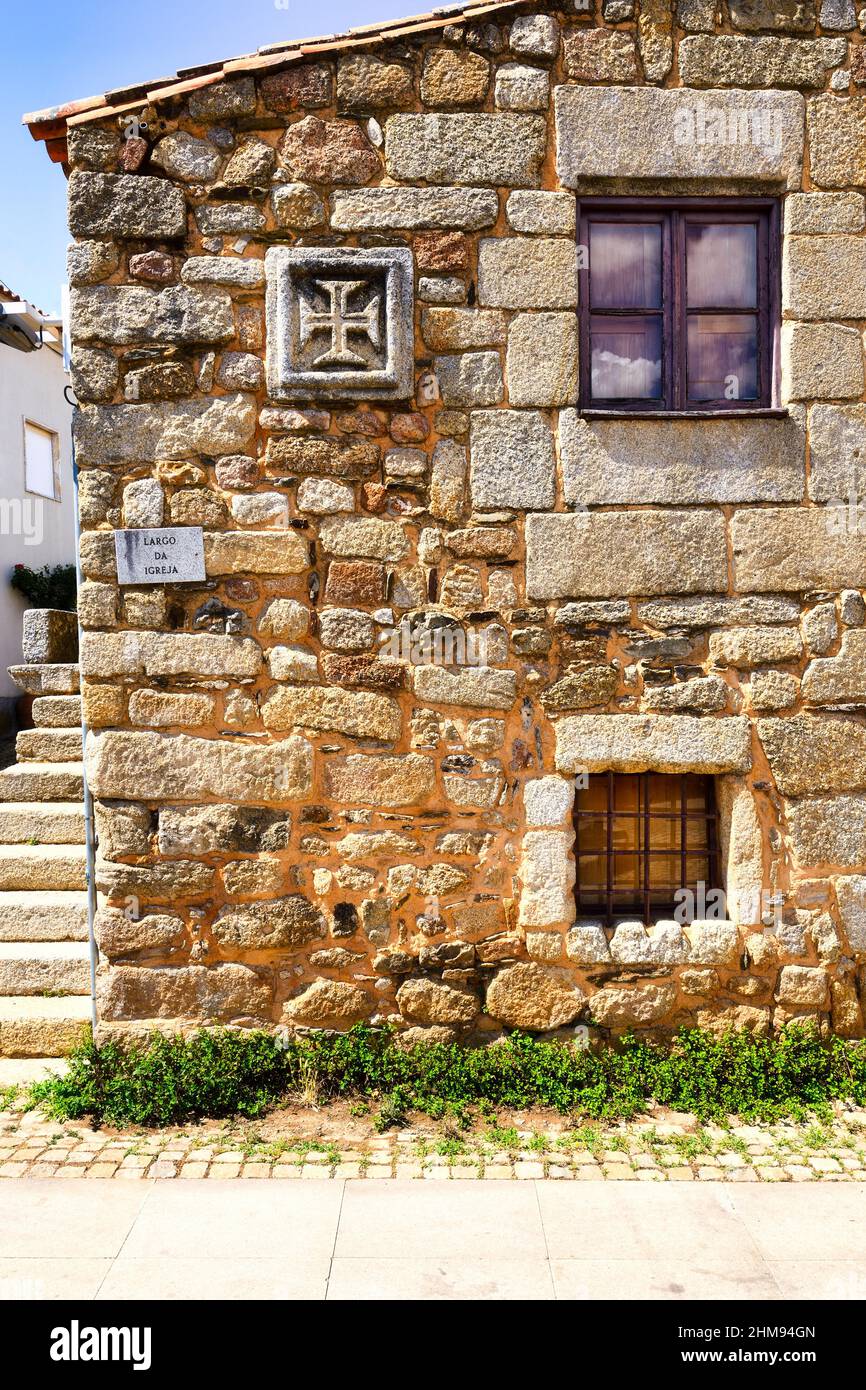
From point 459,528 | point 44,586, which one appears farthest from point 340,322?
point 44,586

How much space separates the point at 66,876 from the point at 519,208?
368 cm

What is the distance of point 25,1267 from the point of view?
287 cm

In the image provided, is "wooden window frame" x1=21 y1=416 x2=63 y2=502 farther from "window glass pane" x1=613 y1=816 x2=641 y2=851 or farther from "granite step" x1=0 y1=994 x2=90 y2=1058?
"window glass pane" x1=613 y1=816 x2=641 y2=851

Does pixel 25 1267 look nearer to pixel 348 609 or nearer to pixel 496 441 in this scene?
pixel 348 609

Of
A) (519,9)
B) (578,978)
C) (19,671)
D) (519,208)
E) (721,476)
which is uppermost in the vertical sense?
(519,9)

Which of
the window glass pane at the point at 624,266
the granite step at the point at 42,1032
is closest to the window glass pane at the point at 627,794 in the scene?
the window glass pane at the point at 624,266

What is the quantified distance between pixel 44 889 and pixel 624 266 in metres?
3.95

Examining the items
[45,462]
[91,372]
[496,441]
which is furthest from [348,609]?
[45,462]

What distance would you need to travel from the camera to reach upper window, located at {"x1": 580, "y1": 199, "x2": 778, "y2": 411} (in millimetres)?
4102

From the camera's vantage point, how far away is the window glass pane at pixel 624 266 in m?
4.11

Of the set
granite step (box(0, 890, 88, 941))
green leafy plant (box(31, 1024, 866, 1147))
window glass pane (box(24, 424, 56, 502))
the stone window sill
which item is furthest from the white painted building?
the stone window sill

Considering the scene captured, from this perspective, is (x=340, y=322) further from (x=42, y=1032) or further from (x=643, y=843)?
(x=42, y=1032)

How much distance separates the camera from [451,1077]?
3.89 m

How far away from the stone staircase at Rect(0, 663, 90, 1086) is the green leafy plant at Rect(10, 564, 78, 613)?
254cm
